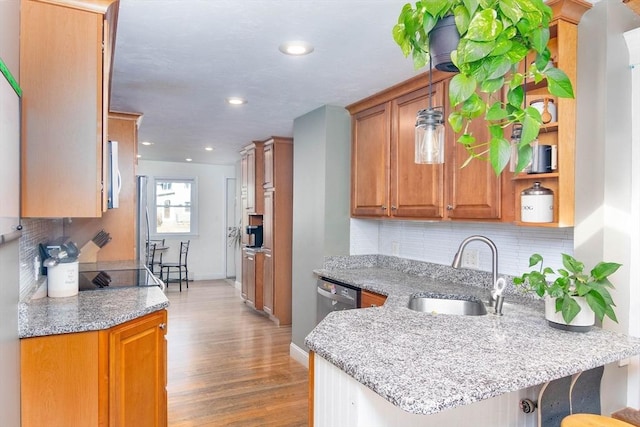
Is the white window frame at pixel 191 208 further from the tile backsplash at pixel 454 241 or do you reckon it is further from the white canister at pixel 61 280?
the white canister at pixel 61 280

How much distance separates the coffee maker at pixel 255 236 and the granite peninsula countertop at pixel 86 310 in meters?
3.13

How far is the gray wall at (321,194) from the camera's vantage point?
3.63 metres

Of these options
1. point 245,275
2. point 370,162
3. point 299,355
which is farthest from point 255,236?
point 370,162

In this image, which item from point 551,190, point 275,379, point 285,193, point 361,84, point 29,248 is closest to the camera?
point 551,190

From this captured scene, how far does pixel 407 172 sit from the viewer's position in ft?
9.94

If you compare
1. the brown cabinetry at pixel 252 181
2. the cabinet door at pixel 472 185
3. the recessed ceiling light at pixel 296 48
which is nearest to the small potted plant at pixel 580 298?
the cabinet door at pixel 472 185

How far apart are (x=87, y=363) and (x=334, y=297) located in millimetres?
1832

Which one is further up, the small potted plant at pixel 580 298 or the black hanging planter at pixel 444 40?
the black hanging planter at pixel 444 40

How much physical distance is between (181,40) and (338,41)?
0.83 m

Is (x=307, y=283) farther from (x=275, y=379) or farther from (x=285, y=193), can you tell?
(x=285, y=193)

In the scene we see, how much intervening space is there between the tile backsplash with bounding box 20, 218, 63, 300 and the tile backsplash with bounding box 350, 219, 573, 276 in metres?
2.33

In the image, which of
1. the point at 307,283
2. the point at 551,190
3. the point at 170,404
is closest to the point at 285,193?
the point at 307,283

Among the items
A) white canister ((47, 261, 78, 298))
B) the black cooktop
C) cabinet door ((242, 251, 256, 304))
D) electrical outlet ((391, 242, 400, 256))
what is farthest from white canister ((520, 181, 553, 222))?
cabinet door ((242, 251, 256, 304))

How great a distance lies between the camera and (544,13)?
2.83ft
